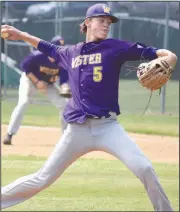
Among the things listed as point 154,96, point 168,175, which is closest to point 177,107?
point 154,96

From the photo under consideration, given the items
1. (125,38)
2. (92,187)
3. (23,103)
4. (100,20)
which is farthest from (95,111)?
(125,38)

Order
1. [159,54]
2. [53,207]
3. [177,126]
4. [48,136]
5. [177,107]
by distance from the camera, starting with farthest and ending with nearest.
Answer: [177,107] < [177,126] < [48,136] < [53,207] < [159,54]

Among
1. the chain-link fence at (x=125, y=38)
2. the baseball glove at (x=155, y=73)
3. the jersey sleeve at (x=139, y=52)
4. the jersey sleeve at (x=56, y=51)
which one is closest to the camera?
the baseball glove at (x=155, y=73)

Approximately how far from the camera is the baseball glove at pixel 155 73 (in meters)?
5.19

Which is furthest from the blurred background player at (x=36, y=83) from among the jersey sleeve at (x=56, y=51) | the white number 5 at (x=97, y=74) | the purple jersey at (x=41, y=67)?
the white number 5 at (x=97, y=74)

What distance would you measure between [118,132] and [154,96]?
492 inches

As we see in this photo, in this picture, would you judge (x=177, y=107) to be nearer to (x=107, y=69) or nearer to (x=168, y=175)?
(x=168, y=175)

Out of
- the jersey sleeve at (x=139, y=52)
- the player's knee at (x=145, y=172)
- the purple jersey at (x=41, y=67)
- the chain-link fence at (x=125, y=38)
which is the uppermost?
the jersey sleeve at (x=139, y=52)

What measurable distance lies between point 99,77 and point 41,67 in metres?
6.09

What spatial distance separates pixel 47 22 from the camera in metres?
18.7

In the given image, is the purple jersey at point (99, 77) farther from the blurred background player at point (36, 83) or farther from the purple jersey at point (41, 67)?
the purple jersey at point (41, 67)

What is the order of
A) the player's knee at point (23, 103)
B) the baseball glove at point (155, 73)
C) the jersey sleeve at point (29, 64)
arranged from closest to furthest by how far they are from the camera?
the baseball glove at point (155, 73) < the jersey sleeve at point (29, 64) < the player's knee at point (23, 103)

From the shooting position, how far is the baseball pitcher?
5.33m

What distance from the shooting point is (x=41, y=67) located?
1148 cm
